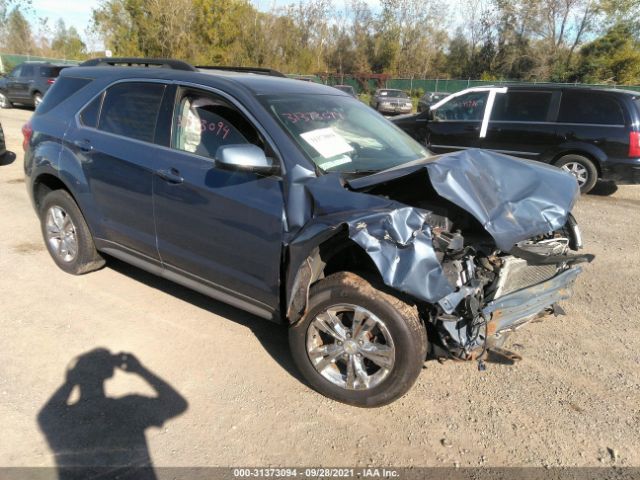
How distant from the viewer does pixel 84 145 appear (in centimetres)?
402

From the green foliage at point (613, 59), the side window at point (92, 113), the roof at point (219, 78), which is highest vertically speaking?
the green foliage at point (613, 59)

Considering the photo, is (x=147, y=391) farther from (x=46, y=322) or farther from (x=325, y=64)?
(x=325, y=64)

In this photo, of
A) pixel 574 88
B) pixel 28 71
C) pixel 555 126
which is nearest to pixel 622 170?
pixel 555 126

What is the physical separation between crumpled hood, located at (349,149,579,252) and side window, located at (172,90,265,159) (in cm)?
92

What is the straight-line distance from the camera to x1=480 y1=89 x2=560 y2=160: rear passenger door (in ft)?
26.6

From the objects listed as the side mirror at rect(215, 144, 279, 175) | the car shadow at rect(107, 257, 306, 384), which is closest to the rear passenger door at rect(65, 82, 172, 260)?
the car shadow at rect(107, 257, 306, 384)

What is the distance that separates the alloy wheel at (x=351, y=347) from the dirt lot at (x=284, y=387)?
21 cm

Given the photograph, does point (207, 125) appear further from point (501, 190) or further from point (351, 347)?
point (501, 190)

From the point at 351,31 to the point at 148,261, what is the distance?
5287 centimetres

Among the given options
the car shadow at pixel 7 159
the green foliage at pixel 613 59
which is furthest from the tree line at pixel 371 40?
the car shadow at pixel 7 159

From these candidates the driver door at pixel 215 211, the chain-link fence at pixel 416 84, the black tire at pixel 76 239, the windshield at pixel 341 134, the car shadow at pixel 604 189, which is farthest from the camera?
the chain-link fence at pixel 416 84

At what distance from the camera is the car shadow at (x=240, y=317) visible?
136 inches

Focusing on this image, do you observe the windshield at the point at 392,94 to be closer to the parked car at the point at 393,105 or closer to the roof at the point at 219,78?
the parked car at the point at 393,105

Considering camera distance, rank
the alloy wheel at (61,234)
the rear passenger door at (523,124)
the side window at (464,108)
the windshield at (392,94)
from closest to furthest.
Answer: the alloy wheel at (61,234), the rear passenger door at (523,124), the side window at (464,108), the windshield at (392,94)
